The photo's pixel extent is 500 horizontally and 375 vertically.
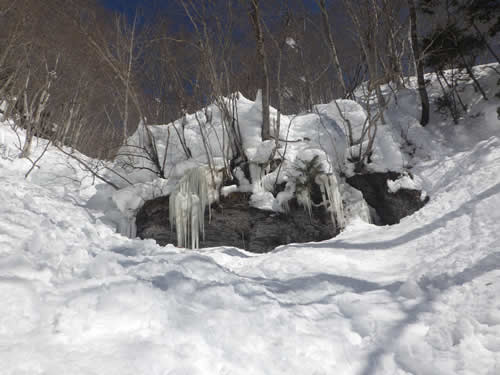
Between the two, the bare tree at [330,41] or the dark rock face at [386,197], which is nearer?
the dark rock face at [386,197]

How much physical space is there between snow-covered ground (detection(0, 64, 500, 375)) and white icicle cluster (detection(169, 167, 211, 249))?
7.40ft

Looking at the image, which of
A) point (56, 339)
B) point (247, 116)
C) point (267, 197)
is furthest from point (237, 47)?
point (56, 339)

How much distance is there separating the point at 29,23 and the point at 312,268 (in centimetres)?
1001

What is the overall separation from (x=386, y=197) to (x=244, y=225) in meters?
2.75

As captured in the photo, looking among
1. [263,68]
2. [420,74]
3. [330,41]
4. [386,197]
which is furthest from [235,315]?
[330,41]

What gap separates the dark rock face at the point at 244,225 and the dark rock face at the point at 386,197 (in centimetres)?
100

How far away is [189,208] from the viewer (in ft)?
16.2

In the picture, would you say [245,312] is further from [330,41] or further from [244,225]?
[330,41]

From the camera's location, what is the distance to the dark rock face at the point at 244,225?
4.96 metres

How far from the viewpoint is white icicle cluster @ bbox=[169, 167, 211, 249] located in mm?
4883

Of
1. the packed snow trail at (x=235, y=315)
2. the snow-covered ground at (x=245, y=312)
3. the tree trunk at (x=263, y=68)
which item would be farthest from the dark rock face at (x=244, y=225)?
the packed snow trail at (x=235, y=315)

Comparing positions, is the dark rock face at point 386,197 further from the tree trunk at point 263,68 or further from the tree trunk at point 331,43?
the tree trunk at point 331,43

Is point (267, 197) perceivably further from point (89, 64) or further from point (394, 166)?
point (89, 64)

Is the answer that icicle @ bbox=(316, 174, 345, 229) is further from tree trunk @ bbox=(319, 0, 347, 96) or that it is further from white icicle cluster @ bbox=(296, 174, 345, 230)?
tree trunk @ bbox=(319, 0, 347, 96)
